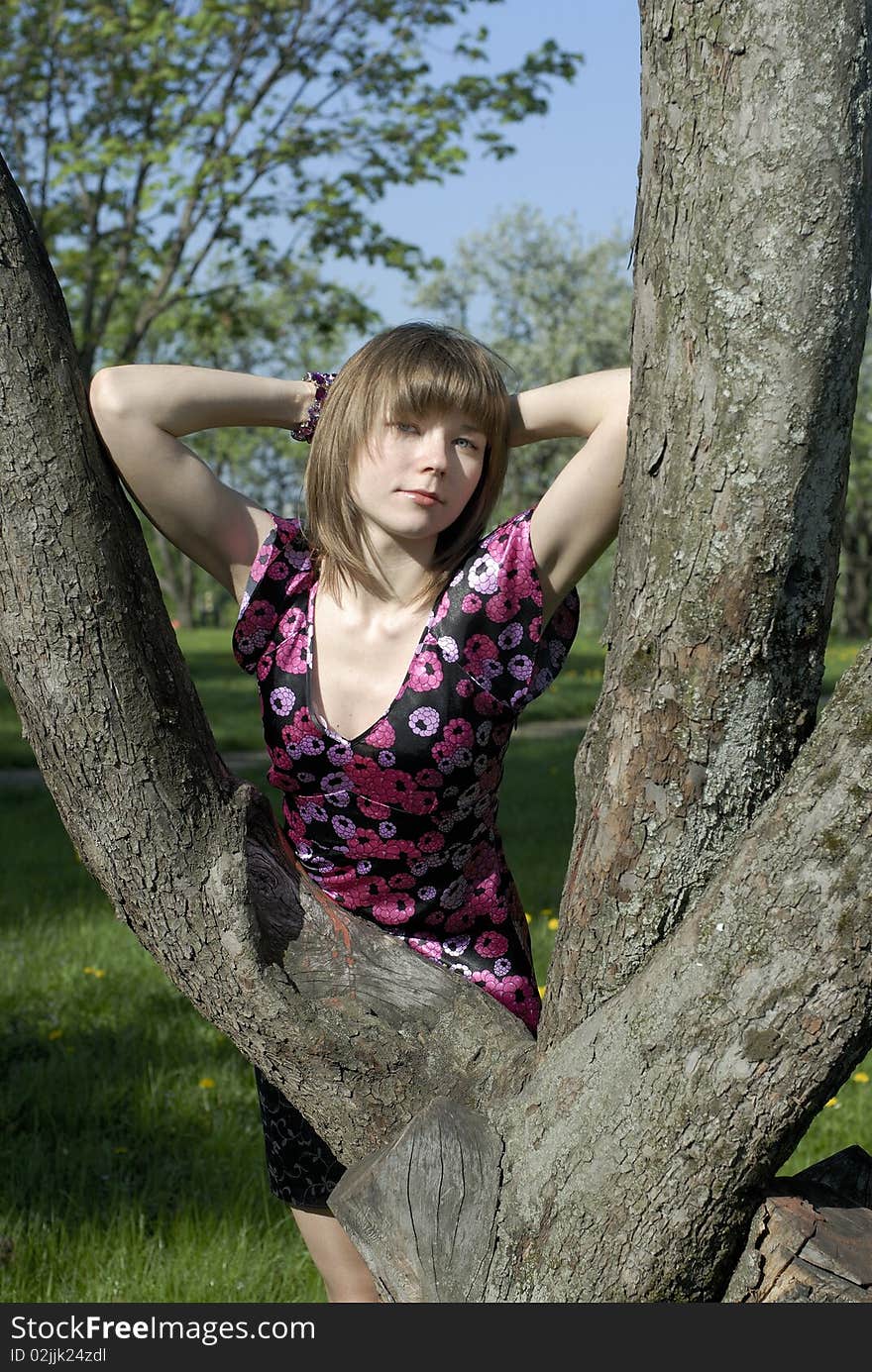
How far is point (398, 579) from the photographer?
217cm

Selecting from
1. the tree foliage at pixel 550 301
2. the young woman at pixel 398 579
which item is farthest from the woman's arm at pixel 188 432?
the tree foliage at pixel 550 301

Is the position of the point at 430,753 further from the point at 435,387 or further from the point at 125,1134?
the point at 125,1134

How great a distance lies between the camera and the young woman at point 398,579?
79.0 inches

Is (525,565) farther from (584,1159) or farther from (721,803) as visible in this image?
(584,1159)

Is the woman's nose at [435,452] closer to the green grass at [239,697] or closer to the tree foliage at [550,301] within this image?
the green grass at [239,697]

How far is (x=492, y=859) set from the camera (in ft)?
7.75

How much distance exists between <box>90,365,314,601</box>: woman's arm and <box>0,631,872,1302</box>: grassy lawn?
5.51 ft

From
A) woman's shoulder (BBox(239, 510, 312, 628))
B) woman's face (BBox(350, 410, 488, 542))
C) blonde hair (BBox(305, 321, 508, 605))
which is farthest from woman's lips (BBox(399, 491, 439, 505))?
woman's shoulder (BBox(239, 510, 312, 628))

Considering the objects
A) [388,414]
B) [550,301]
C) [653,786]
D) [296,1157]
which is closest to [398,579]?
[388,414]

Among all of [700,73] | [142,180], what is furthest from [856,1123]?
[142,180]

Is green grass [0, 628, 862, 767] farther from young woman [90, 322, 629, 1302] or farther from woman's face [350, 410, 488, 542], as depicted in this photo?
woman's face [350, 410, 488, 542]

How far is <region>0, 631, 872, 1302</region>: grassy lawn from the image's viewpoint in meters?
2.97

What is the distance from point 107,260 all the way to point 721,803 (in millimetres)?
10073

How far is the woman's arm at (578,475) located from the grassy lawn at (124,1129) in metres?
1.85
